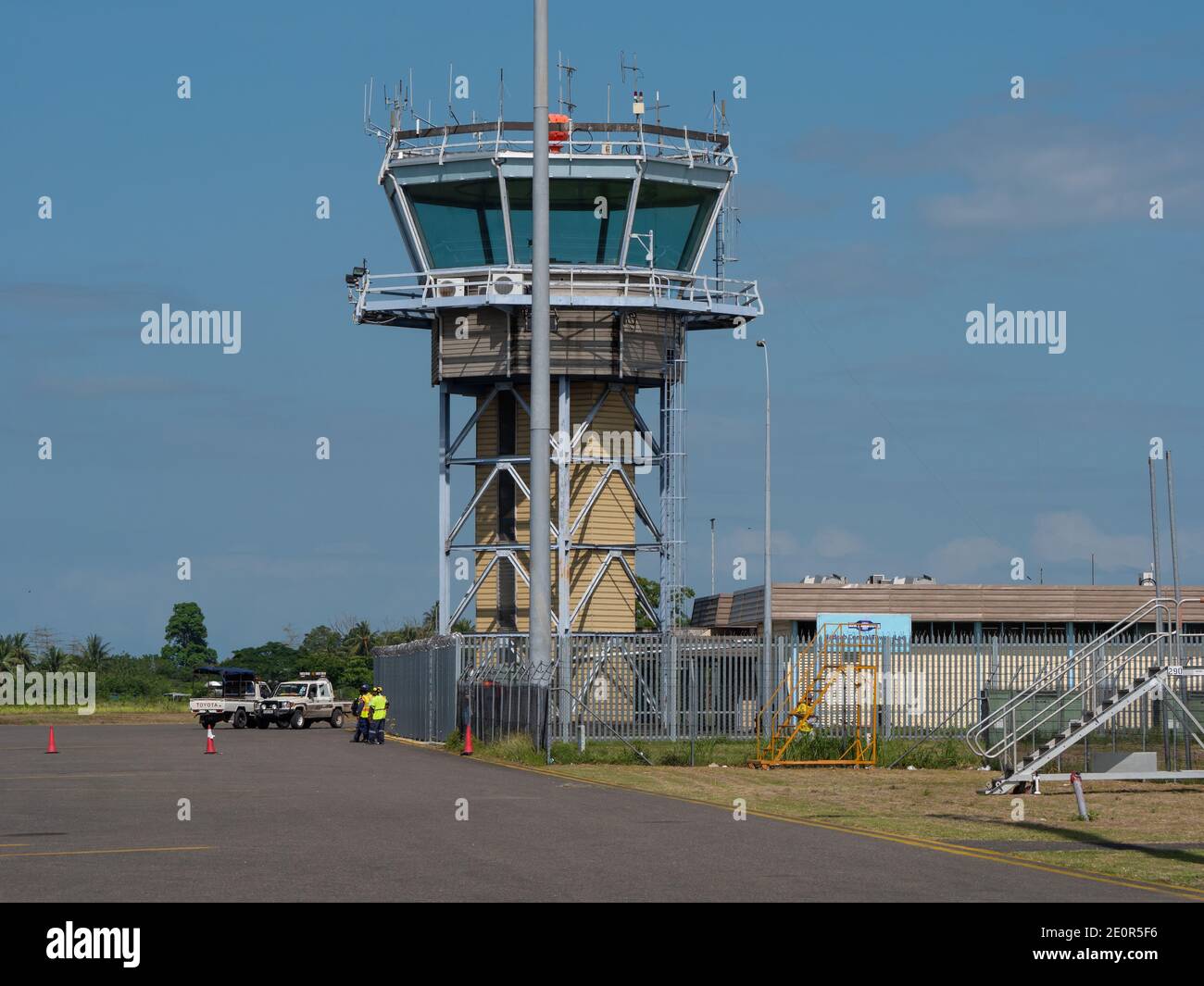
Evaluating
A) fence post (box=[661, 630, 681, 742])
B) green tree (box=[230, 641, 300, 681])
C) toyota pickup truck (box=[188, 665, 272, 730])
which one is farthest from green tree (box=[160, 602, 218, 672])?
fence post (box=[661, 630, 681, 742])

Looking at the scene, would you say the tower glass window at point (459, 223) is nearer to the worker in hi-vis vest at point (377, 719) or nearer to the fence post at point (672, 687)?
the worker in hi-vis vest at point (377, 719)

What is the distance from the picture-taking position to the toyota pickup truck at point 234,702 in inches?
2333

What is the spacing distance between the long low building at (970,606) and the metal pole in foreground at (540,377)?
2299 cm

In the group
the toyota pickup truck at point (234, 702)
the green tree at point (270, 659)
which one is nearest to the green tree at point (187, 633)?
the green tree at point (270, 659)

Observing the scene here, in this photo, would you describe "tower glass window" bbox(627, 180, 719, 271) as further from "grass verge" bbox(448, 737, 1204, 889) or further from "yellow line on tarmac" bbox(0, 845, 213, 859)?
"yellow line on tarmac" bbox(0, 845, 213, 859)

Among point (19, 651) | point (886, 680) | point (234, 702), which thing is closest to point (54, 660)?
point (19, 651)

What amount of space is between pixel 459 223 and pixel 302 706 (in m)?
19.6

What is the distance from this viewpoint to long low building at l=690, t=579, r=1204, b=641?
58.8 metres

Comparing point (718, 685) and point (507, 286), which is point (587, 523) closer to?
point (507, 286)

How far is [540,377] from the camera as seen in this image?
35906 millimetres

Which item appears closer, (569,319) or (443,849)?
(443,849)
